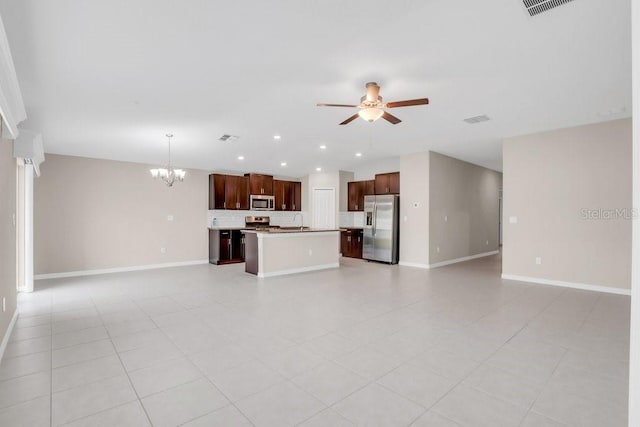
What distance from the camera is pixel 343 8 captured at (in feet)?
7.31

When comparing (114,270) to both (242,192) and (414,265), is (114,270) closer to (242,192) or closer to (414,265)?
(242,192)

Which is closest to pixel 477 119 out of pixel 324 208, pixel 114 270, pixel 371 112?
pixel 371 112

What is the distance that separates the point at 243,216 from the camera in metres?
9.46

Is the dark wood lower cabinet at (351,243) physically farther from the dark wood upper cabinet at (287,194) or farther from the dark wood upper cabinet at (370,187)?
the dark wood upper cabinet at (287,194)

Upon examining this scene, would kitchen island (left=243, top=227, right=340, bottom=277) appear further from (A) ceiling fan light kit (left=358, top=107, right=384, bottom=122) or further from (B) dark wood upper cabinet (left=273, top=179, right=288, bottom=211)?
(A) ceiling fan light kit (left=358, top=107, right=384, bottom=122)

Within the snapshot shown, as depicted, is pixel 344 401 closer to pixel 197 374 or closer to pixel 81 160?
pixel 197 374

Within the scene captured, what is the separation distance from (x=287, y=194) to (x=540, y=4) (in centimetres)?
840

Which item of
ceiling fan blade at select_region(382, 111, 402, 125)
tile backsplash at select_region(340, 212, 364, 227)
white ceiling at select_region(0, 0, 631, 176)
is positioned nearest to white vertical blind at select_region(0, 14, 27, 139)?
white ceiling at select_region(0, 0, 631, 176)

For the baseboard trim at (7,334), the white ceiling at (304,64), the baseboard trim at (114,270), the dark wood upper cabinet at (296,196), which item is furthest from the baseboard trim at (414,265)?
the baseboard trim at (7,334)

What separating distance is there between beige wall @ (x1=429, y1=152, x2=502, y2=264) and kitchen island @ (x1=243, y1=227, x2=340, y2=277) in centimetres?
229

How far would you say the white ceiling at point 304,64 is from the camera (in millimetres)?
2299

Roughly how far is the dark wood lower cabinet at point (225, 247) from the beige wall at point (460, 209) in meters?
4.76

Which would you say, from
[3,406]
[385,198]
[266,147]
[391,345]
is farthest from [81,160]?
[391,345]

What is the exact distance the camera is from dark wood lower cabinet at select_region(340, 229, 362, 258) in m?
9.06
